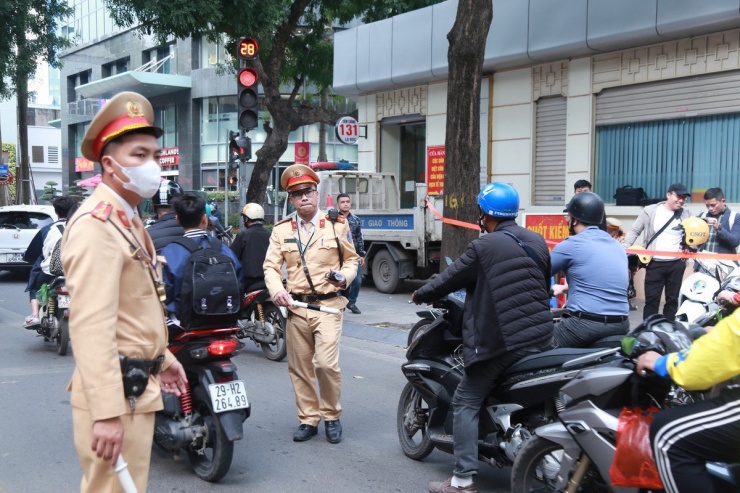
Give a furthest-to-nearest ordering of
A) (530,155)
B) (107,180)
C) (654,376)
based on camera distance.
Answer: (530,155) < (654,376) < (107,180)

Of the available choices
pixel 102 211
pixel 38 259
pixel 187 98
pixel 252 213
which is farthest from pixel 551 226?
pixel 187 98

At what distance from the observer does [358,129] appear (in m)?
18.2

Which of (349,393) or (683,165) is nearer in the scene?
(349,393)

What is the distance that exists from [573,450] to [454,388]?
1346mm

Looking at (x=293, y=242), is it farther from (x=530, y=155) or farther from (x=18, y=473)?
(x=530, y=155)

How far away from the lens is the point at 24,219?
1659 cm

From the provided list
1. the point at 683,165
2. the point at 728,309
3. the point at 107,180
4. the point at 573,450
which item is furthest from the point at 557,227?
the point at 107,180

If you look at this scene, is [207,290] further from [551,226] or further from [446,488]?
[551,226]

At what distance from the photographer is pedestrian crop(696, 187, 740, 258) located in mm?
8828

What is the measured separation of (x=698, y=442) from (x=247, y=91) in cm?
927

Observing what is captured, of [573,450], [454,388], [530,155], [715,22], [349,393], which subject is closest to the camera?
[573,450]

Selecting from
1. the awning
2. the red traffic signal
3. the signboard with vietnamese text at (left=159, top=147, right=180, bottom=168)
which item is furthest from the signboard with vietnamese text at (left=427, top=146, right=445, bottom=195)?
the signboard with vietnamese text at (left=159, top=147, right=180, bottom=168)

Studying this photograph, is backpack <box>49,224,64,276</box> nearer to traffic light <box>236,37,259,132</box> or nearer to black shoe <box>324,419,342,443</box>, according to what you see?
traffic light <box>236,37,259,132</box>

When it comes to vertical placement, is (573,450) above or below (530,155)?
below
